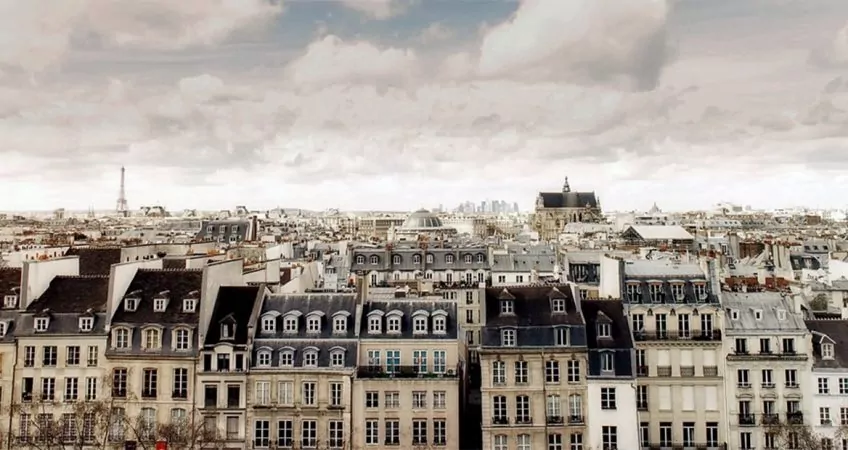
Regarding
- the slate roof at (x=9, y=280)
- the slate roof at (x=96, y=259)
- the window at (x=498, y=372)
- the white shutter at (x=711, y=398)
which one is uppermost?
the slate roof at (x=96, y=259)

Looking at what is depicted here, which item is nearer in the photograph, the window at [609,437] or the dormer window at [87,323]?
the window at [609,437]

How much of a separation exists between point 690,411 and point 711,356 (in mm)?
3610

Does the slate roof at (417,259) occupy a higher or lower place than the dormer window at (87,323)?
higher

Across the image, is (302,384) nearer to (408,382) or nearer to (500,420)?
(408,382)

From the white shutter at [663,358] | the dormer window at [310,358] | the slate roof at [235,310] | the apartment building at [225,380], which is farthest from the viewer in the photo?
the white shutter at [663,358]

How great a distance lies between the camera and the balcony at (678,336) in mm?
45281

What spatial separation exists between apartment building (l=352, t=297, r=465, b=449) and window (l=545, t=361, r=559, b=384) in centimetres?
523

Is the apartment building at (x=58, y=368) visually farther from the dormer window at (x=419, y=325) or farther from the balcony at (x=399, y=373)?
the dormer window at (x=419, y=325)

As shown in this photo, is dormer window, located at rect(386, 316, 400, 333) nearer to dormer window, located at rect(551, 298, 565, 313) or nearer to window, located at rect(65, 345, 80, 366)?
dormer window, located at rect(551, 298, 565, 313)

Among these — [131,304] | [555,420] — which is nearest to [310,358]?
[131,304]

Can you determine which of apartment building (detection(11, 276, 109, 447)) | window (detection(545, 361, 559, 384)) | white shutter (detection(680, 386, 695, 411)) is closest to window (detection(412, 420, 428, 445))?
window (detection(545, 361, 559, 384))

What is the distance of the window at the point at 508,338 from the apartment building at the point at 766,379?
529 inches

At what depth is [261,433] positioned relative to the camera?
41812mm

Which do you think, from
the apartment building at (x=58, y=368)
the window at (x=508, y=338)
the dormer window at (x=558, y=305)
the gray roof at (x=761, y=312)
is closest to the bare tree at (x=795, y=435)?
the gray roof at (x=761, y=312)
